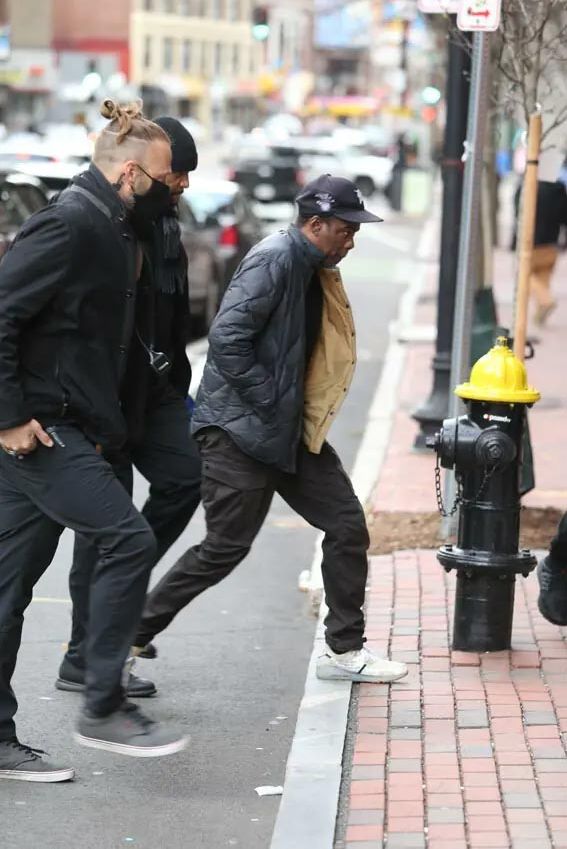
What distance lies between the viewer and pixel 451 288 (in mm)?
10789

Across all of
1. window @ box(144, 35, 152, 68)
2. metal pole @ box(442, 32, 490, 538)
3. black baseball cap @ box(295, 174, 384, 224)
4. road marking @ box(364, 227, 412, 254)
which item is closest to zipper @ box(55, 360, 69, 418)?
black baseball cap @ box(295, 174, 384, 224)

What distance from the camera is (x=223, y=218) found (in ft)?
62.1

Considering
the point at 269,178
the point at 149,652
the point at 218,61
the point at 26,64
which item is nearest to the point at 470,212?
the point at 149,652

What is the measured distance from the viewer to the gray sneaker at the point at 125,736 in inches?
195

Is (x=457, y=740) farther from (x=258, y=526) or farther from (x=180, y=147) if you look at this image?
(x=180, y=147)

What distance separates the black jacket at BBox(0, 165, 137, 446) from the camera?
15.9 feet

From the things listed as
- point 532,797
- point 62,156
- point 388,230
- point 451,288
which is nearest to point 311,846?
point 532,797

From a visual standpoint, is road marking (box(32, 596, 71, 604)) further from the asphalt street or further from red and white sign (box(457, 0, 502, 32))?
red and white sign (box(457, 0, 502, 32))

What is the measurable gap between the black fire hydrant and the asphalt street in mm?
753

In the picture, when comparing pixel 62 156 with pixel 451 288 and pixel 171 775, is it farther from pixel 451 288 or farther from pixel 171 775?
pixel 171 775

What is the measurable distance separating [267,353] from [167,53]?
311 ft

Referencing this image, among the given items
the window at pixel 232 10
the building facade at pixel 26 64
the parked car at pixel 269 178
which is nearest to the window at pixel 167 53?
the window at pixel 232 10

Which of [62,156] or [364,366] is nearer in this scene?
[364,366]

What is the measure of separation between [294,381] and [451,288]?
17.1 feet
